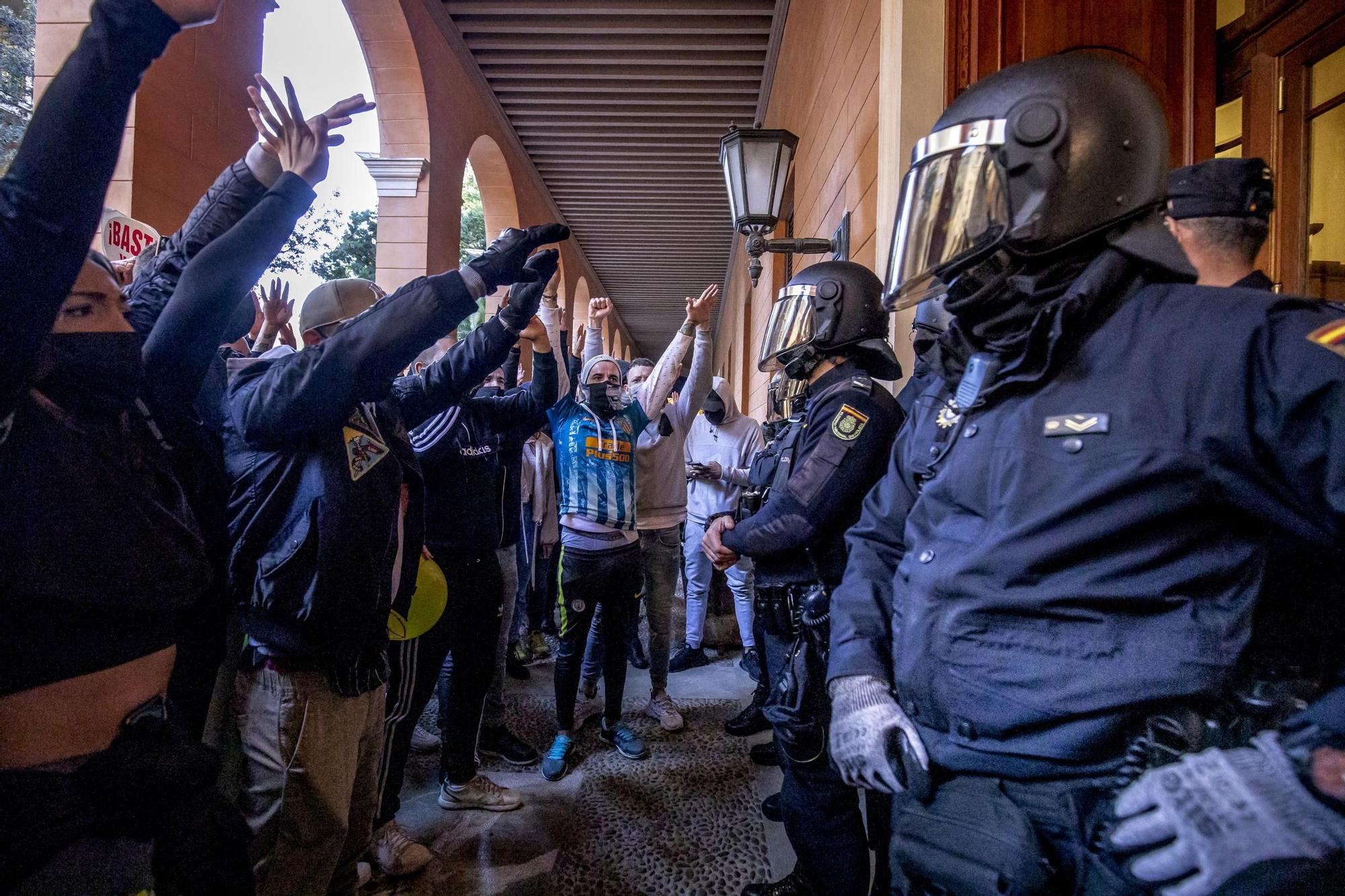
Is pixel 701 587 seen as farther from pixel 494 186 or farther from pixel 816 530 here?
pixel 494 186

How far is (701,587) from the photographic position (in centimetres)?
433

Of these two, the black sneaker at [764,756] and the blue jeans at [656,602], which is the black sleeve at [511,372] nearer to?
the blue jeans at [656,602]

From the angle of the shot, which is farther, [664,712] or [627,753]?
[664,712]

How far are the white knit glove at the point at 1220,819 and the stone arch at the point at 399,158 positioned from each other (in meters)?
6.11

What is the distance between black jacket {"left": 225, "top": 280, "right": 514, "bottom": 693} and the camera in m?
1.37

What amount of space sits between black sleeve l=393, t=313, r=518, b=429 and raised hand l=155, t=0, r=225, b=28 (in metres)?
1.09

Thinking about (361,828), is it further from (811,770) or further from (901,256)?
(901,256)

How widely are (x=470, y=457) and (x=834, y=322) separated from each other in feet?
4.87

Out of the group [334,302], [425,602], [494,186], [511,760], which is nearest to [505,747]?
[511,760]

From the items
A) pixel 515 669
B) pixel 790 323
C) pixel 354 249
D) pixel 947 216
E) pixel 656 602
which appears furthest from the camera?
pixel 354 249

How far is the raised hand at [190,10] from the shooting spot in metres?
0.92

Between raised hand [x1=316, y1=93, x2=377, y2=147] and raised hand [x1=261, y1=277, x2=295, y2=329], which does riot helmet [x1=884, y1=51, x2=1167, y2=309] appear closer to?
raised hand [x1=316, y1=93, x2=377, y2=147]

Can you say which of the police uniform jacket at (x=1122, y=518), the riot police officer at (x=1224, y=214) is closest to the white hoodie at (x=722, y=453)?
the riot police officer at (x=1224, y=214)

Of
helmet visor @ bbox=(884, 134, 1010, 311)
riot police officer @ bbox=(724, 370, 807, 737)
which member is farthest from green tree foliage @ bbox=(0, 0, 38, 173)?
helmet visor @ bbox=(884, 134, 1010, 311)
